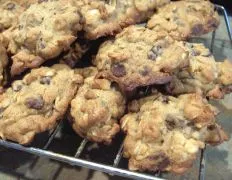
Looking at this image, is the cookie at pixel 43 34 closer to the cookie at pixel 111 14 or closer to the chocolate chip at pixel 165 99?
the cookie at pixel 111 14

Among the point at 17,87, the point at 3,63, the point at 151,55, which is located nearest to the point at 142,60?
the point at 151,55

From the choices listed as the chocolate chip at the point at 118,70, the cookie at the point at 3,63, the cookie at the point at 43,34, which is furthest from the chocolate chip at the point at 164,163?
the cookie at the point at 3,63

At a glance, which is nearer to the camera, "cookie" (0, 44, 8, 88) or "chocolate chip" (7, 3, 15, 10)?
"cookie" (0, 44, 8, 88)

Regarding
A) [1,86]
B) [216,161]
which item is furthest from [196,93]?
[1,86]

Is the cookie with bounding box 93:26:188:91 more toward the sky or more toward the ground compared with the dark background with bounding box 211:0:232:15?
more toward the sky

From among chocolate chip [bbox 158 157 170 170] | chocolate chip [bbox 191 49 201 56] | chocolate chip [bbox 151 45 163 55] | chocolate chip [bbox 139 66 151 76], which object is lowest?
chocolate chip [bbox 158 157 170 170]

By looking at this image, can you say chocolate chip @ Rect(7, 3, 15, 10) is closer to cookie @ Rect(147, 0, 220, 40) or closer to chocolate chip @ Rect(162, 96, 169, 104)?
cookie @ Rect(147, 0, 220, 40)

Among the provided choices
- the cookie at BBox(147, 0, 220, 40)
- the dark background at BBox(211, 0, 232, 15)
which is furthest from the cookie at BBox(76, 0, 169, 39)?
the dark background at BBox(211, 0, 232, 15)
